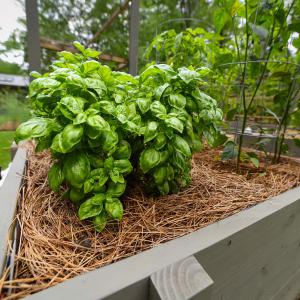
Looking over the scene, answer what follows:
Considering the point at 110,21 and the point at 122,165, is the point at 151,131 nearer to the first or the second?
the point at 122,165

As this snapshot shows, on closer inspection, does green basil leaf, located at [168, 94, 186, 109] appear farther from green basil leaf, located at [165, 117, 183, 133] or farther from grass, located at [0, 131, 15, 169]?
grass, located at [0, 131, 15, 169]

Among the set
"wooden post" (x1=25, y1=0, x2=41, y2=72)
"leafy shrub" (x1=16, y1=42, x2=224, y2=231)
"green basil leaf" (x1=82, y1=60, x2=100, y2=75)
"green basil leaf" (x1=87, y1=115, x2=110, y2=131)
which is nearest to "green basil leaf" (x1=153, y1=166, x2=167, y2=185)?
"leafy shrub" (x1=16, y1=42, x2=224, y2=231)

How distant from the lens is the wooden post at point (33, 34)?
166 centimetres

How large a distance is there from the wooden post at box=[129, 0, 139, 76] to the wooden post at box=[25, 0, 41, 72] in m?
0.83

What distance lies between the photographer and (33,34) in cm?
170

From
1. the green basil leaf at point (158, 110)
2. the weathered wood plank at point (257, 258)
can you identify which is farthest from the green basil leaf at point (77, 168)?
the weathered wood plank at point (257, 258)

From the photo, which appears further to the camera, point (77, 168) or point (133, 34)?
point (133, 34)

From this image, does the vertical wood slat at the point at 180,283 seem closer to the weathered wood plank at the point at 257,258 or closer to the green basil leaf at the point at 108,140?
the weathered wood plank at the point at 257,258

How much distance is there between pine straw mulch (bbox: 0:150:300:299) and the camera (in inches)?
17.6

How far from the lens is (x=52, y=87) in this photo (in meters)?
0.52

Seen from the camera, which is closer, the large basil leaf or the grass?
the large basil leaf

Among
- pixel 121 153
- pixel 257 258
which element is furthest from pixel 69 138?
pixel 257 258

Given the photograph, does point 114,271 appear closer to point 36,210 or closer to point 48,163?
point 36,210

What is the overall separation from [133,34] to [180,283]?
224 cm
